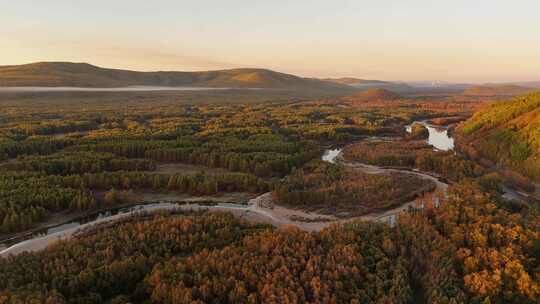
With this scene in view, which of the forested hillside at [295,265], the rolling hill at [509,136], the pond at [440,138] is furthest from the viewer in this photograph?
the pond at [440,138]

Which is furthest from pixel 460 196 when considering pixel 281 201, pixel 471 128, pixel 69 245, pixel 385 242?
pixel 471 128

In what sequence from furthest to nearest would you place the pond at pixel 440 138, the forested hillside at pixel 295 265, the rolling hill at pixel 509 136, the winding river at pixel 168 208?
1. the pond at pixel 440 138
2. the rolling hill at pixel 509 136
3. the winding river at pixel 168 208
4. the forested hillside at pixel 295 265

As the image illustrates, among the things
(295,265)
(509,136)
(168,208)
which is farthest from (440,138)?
(295,265)

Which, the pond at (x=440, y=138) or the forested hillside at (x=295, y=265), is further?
the pond at (x=440, y=138)

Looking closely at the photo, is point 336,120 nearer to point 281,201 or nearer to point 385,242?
point 281,201

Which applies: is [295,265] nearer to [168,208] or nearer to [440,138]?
[168,208]

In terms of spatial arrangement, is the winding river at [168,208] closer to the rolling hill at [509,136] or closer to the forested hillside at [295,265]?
the forested hillside at [295,265]

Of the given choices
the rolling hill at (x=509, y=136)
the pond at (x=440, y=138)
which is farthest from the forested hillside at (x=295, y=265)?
the pond at (x=440, y=138)

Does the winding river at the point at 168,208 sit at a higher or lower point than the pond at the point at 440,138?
lower

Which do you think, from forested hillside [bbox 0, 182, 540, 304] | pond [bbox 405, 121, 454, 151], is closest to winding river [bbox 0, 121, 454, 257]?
forested hillside [bbox 0, 182, 540, 304]
